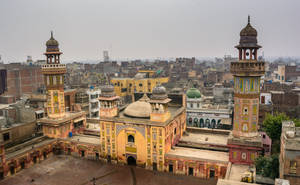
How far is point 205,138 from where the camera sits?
105 ft

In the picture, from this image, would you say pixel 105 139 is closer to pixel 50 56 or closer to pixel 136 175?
pixel 136 175

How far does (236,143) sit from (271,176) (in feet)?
16.4

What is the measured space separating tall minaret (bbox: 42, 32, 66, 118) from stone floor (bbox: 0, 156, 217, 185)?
7055 mm

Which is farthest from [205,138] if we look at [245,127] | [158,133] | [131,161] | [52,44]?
[52,44]

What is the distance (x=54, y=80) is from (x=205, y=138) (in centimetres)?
2052

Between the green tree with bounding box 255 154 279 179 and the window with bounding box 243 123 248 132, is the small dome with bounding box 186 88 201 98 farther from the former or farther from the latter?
the green tree with bounding box 255 154 279 179

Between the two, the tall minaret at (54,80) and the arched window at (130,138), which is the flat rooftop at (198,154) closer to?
the arched window at (130,138)

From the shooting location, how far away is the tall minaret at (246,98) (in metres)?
24.2

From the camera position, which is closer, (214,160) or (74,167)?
(214,160)

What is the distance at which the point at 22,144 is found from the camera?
2994cm

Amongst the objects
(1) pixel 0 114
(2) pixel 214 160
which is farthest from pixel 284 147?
(1) pixel 0 114

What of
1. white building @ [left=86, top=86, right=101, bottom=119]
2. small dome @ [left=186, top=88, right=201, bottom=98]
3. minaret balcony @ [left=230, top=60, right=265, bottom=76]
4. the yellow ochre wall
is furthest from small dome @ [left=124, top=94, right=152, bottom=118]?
the yellow ochre wall

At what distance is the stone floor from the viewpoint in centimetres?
2552

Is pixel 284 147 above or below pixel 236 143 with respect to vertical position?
above
